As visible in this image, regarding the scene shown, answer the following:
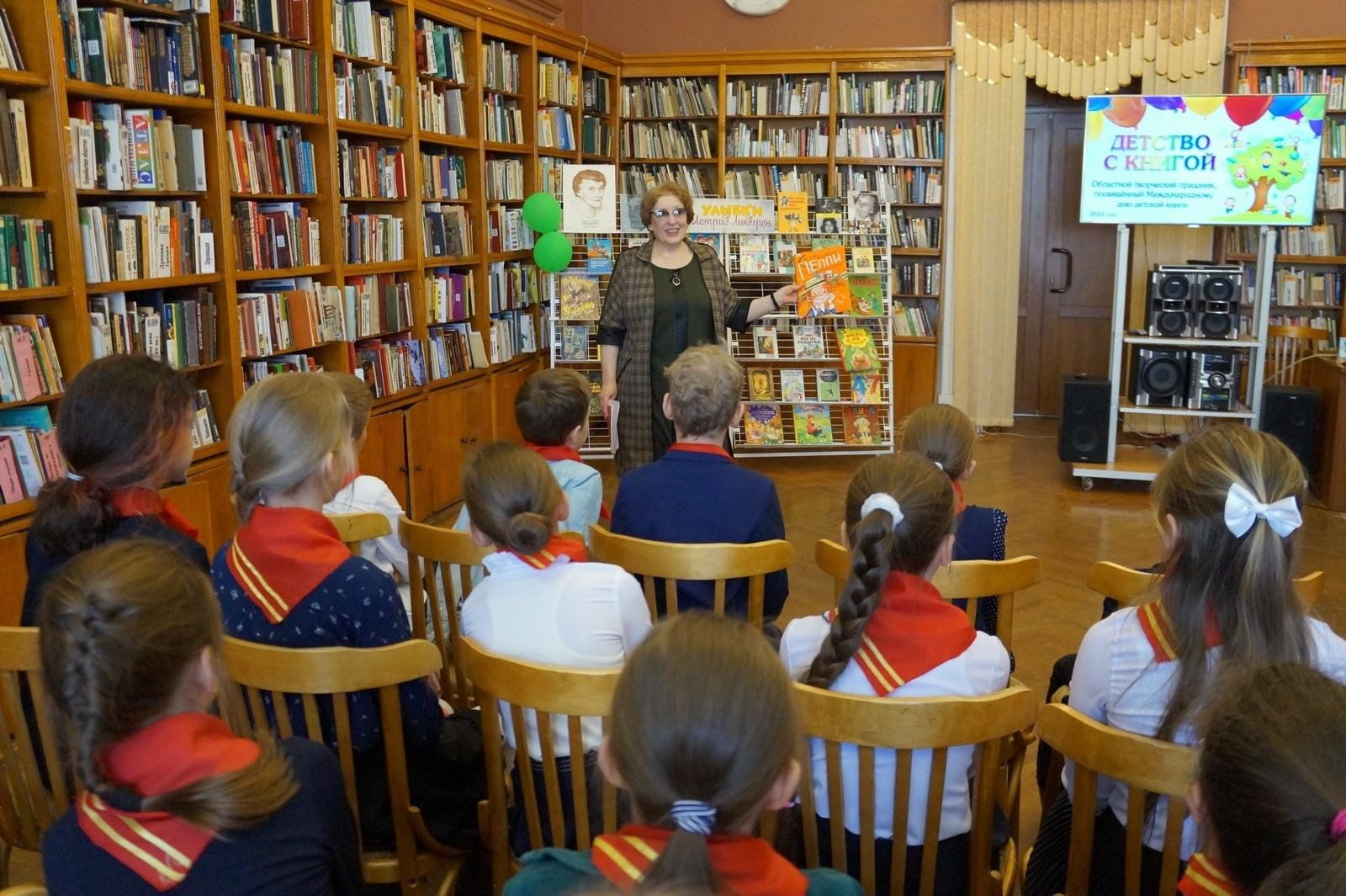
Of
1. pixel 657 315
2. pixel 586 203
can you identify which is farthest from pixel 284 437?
pixel 586 203

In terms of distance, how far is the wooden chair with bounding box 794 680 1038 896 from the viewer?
1475mm

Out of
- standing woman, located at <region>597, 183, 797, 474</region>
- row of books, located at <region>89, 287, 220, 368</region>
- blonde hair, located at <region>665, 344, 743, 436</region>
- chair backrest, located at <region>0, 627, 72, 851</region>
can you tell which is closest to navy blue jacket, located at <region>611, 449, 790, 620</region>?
blonde hair, located at <region>665, 344, 743, 436</region>

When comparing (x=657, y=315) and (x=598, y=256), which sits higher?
(x=598, y=256)

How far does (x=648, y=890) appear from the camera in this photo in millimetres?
720

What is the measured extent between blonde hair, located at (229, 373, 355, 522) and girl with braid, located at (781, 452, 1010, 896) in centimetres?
92

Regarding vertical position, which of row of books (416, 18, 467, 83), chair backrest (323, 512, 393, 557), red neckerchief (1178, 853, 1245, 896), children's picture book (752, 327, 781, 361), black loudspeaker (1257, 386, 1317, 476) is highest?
row of books (416, 18, 467, 83)

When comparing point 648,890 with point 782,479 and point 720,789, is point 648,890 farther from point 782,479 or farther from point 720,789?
point 782,479

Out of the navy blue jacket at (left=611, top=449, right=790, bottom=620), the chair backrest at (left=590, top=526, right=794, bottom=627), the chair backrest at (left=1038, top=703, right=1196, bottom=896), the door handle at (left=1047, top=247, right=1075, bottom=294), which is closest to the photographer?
the chair backrest at (left=1038, top=703, right=1196, bottom=896)

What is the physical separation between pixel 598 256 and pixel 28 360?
12.8 feet

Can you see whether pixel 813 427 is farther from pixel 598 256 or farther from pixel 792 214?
pixel 598 256

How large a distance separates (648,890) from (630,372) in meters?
3.83

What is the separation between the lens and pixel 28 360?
3.32 metres

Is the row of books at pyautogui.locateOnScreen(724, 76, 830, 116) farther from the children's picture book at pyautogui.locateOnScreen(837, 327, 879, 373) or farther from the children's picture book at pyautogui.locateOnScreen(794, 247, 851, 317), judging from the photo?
the children's picture book at pyautogui.locateOnScreen(794, 247, 851, 317)

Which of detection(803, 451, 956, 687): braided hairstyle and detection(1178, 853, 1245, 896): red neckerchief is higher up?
detection(803, 451, 956, 687): braided hairstyle
